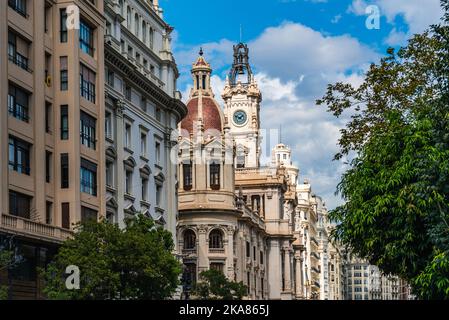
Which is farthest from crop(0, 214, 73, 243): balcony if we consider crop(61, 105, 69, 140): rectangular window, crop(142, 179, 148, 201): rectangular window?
crop(142, 179, 148, 201): rectangular window

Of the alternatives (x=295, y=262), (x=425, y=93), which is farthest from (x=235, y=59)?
(x=425, y=93)

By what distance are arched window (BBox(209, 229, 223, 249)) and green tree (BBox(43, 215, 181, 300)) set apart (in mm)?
55650

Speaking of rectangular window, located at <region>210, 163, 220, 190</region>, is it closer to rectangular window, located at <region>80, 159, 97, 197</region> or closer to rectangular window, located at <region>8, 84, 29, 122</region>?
rectangular window, located at <region>80, 159, 97, 197</region>

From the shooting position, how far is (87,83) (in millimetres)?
59844

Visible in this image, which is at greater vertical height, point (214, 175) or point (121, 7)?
point (121, 7)

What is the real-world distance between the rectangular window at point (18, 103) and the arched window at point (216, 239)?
57.4 meters

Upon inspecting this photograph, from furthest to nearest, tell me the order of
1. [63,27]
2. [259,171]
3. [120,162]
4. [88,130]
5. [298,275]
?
[298,275], [259,171], [120,162], [88,130], [63,27]

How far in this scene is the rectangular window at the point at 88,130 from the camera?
58.7 metres

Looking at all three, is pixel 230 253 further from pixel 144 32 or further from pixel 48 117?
pixel 48 117

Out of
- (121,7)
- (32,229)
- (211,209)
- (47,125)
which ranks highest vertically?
(121,7)

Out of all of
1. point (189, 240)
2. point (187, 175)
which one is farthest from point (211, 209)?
point (187, 175)

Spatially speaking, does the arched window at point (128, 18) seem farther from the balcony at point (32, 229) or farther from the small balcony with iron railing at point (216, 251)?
the small balcony with iron railing at point (216, 251)

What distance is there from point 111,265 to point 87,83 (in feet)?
48.0

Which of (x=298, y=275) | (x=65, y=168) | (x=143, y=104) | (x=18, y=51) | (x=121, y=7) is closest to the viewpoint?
(x=18, y=51)
